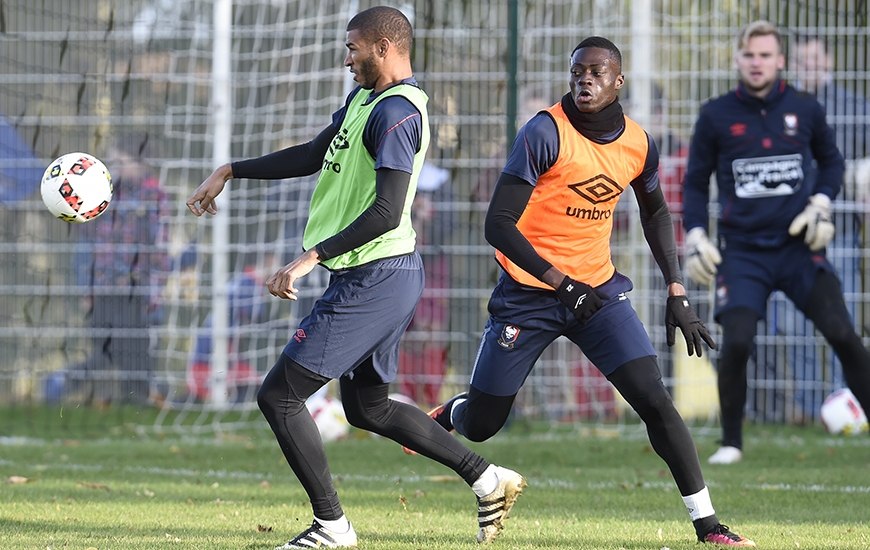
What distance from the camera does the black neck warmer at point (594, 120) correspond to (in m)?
4.89

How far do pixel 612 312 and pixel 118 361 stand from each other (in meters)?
6.14

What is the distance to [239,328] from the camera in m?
10.2

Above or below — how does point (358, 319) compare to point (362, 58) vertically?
below

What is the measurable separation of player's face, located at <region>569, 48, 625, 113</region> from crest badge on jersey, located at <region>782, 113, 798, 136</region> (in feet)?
9.95

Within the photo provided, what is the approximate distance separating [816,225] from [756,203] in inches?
16.7

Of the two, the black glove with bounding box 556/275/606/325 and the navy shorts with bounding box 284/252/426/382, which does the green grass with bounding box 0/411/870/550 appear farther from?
the black glove with bounding box 556/275/606/325

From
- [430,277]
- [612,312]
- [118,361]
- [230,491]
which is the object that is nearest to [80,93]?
[118,361]

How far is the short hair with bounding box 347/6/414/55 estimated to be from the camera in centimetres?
488

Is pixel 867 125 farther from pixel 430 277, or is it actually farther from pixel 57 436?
pixel 57 436

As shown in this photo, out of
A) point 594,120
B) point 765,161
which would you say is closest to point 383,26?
point 594,120

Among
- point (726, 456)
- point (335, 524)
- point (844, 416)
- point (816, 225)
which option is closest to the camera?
point (335, 524)

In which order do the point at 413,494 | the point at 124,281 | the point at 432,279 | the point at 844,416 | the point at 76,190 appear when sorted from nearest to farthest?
the point at 76,190
the point at 413,494
the point at 844,416
the point at 432,279
the point at 124,281

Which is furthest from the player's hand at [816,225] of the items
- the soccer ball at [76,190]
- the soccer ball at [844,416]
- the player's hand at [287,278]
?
the soccer ball at [76,190]

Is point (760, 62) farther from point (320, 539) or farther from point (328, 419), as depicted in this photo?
point (320, 539)
